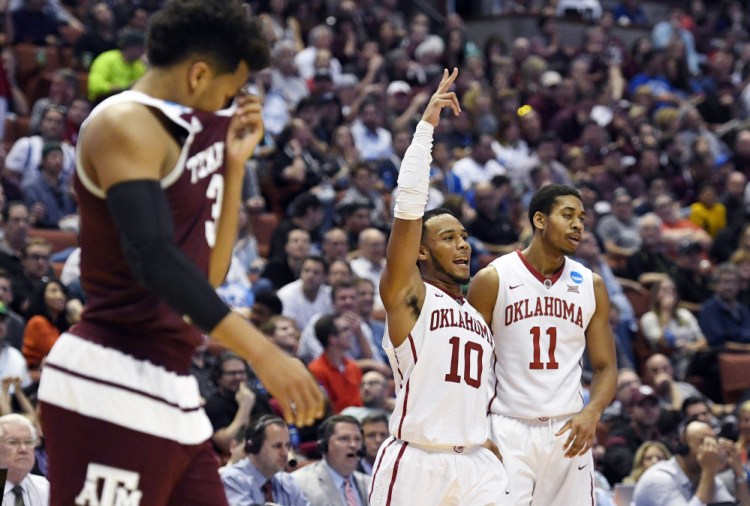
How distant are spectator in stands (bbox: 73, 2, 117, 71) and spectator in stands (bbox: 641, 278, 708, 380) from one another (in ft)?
22.0

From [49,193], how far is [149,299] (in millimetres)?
8967

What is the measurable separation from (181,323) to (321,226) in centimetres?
1017

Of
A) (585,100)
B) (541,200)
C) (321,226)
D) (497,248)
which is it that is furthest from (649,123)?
(541,200)

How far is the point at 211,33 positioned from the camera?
10.7ft

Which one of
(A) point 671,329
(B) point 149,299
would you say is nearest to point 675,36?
(A) point 671,329

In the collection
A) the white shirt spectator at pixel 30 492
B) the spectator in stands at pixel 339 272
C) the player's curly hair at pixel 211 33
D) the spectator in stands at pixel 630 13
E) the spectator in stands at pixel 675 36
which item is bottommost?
the white shirt spectator at pixel 30 492

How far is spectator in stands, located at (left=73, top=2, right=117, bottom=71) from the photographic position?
14.6 metres

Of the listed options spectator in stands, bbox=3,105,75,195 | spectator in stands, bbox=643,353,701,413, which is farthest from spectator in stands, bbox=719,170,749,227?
spectator in stands, bbox=3,105,75,195

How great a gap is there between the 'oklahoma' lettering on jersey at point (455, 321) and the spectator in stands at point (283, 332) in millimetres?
4177

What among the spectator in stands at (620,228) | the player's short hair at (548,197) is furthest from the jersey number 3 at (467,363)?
the spectator in stands at (620,228)

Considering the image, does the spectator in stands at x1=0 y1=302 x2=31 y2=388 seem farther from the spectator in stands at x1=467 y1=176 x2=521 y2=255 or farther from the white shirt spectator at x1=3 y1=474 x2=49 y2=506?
the spectator in stands at x1=467 y1=176 x2=521 y2=255

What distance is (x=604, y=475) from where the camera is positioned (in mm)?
10344

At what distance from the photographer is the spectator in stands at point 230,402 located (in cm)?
886

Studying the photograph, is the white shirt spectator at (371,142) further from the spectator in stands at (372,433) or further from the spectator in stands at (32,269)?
the spectator in stands at (372,433)
